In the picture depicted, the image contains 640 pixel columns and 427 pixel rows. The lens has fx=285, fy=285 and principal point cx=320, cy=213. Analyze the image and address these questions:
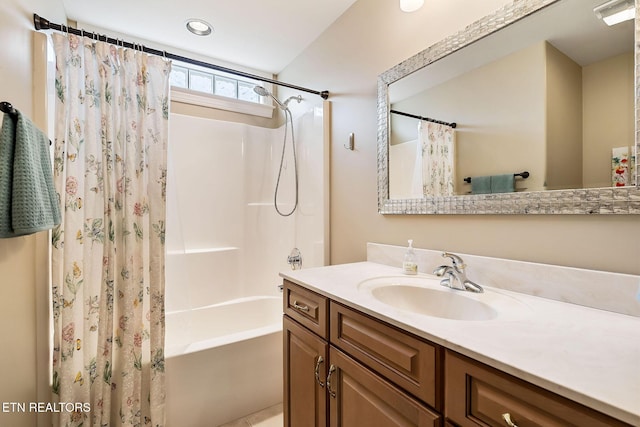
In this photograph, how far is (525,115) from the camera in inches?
39.2

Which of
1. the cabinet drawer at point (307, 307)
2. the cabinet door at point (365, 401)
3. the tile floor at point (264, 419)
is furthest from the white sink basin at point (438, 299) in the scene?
the tile floor at point (264, 419)

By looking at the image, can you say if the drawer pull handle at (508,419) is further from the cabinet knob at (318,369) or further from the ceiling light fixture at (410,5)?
the ceiling light fixture at (410,5)

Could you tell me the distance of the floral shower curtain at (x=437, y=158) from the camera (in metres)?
1.24

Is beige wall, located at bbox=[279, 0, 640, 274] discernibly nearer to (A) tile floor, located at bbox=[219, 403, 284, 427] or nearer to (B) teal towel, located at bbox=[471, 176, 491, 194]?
(B) teal towel, located at bbox=[471, 176, 491, 194]

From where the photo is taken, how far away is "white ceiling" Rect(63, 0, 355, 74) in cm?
179

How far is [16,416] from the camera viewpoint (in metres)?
1.13

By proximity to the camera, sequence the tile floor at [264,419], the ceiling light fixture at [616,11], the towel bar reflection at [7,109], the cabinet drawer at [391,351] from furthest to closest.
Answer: the tile floor at [264,419], the towel bar reflection at [7,109], the ceiling light fixture at [616,11], the cabinet drawer at [391,351]

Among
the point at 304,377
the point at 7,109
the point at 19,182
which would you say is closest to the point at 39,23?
the point at 7,109

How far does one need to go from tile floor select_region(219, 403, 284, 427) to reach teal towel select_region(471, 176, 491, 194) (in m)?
1.60

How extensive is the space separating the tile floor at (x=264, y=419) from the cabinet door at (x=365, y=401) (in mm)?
797

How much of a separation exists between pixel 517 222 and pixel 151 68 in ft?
6.08

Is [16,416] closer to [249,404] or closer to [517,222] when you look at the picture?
[249,404]

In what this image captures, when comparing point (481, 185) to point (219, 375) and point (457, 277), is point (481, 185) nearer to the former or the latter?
point (457, 277)

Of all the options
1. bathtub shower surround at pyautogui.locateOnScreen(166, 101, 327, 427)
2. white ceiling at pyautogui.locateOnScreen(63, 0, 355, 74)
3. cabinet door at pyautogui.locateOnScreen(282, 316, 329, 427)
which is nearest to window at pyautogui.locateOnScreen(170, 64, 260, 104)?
white ceiling at pyautogui.locateOnScreen(63, 0, 355, 74)
